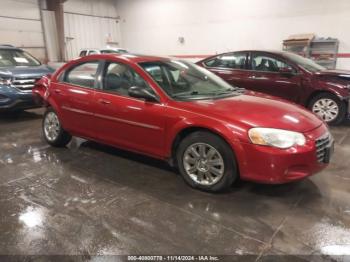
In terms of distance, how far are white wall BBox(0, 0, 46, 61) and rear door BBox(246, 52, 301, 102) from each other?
964 cm

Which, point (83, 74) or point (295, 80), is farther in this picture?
point (295, 80)

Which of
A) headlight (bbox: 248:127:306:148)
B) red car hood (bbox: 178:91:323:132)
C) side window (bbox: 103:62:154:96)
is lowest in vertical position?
headlight (bbox: 248:127:306:148)

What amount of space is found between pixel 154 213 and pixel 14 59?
606 cm

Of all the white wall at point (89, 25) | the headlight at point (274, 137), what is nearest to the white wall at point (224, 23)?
the white wall at point (89, 25)

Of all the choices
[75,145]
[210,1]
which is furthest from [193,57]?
[75,145]

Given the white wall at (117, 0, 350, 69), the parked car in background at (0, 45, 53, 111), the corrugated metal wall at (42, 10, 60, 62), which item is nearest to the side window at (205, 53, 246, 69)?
the parked car in background at (0, 45, 53, 111)

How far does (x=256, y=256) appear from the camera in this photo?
2184mm

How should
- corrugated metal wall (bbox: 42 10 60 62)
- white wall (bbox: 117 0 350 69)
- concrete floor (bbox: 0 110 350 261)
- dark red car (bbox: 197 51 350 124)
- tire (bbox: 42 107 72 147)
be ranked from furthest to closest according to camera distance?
1. corrugated metal wall (bbox: 42 10 60 62)
2. white wall (bbox: 117 0 350 69)
3. dark red car (bbox: 197 51 350 124)
4. tire (bbox: 42 107 72 147)
5. concrete floor (bbox: 0 110 350 261)

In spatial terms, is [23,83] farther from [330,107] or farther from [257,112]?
[330,107]

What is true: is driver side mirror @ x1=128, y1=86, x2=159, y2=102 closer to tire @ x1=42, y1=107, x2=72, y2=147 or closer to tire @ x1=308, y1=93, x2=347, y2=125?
tire @ x1=42, y1=107, x2=72, y2=147

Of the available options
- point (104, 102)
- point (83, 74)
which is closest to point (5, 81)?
point (83, 74)

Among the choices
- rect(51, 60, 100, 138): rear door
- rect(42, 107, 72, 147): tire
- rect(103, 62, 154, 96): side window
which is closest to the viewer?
rect(103, 62, 154, 96): side window

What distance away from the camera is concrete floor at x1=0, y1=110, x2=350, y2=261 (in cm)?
230

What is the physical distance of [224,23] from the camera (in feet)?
42.3
